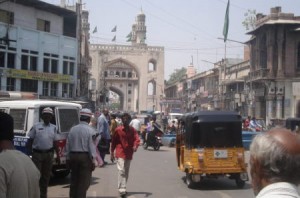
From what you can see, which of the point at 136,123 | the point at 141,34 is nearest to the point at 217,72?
the point at 136,123

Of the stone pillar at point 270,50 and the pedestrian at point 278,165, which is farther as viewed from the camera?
the stone pillar at point 270,50

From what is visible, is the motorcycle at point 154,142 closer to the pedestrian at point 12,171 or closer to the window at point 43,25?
the pedestrian at point 12,171

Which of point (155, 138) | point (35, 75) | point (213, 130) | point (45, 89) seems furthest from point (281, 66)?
point (213, 130)

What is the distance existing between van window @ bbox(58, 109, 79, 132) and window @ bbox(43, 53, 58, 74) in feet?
98.4

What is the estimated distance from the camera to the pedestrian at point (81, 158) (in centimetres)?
855

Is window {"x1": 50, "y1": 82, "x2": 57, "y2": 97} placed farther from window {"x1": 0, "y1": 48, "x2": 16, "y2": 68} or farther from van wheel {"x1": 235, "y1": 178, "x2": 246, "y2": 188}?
van wheel {"x1": 235, "y1": 178, "x2": 246, "y2": 188}

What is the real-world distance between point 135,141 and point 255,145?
26.7 feet

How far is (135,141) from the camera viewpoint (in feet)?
34.8

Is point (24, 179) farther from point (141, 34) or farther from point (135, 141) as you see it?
point (141, 34)

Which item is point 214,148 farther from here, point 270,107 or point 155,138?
point 270,107

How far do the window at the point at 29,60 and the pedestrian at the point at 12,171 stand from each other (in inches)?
1437

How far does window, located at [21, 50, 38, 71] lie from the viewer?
3922 centimetres

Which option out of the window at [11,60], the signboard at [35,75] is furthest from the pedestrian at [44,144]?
the window at [11,60]

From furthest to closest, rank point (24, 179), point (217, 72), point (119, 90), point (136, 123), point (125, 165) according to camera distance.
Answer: point (119, 90) < point (217, 72) < point (136, 123) < point (125, 165) < point (24, 179)
